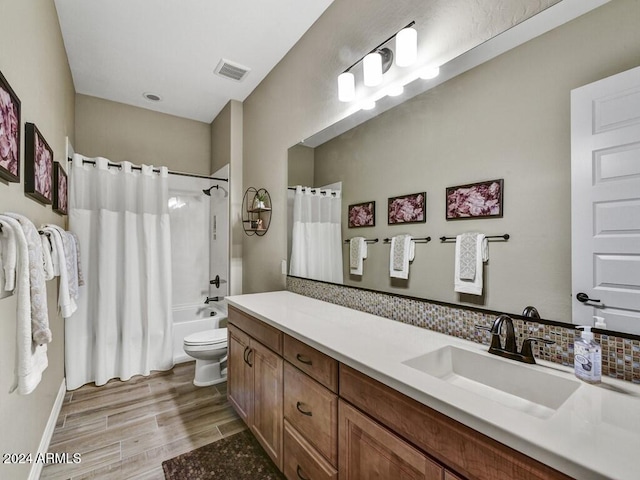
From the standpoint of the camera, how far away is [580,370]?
86cm

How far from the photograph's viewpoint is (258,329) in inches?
67.7

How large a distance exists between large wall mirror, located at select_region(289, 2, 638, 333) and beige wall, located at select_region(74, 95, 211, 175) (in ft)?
9.43

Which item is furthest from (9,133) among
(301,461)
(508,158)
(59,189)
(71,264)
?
(508,158)

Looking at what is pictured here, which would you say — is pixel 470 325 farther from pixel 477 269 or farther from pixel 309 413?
pixel 309 413

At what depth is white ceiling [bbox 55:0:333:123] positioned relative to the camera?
201 cm

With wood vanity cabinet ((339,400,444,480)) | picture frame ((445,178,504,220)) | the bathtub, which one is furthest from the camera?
the bathtub

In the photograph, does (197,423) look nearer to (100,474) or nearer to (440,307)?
(100,474)

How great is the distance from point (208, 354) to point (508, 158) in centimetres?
249

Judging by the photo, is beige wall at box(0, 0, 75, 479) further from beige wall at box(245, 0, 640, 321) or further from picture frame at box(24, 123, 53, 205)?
beige wall at box(245, 0, 640, 321)

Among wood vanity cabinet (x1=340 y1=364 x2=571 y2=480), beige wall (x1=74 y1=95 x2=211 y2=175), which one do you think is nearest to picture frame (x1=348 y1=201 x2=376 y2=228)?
wood vanity cabinet (x1=340 y1=364 x2=571 y2=480)

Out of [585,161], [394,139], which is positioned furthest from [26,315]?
[585,161]

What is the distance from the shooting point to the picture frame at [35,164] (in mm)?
1425

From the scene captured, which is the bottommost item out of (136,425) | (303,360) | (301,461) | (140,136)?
(136,425)

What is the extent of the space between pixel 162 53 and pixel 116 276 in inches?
76.8
